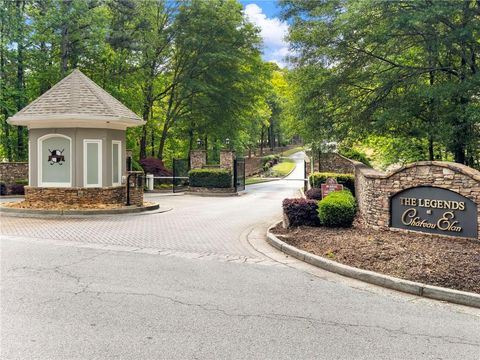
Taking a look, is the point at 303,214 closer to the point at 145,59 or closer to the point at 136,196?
the point at 136,196

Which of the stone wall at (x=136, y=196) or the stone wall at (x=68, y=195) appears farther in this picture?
the stone wall at (x=136, y=196)

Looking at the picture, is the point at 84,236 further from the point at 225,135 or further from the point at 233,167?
the point at 225,135

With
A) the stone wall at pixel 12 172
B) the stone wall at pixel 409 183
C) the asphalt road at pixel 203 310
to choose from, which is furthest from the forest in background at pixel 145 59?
the asphalt road at pixel 203 310

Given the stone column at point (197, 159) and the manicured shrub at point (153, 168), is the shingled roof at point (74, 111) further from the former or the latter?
→ the manicured shrub at point (153, 168)

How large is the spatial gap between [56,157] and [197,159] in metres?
12.6

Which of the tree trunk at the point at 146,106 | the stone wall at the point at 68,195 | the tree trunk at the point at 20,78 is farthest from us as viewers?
the tree trunk at the point at 146,106

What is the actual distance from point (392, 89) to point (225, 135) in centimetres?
2028

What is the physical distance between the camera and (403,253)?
296 inches

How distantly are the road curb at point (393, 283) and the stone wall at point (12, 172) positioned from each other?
805 inches

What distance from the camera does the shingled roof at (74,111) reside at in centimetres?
1537

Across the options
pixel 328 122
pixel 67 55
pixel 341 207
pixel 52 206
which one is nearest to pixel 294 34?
pixel 328 122

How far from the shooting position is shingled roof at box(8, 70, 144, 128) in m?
15.4

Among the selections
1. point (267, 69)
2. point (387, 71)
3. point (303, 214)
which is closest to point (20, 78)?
point (267, 69)

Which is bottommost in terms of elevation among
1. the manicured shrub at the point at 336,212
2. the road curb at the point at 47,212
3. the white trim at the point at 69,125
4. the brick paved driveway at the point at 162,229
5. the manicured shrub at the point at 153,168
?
the brick paved driveway at the point at 162,229
